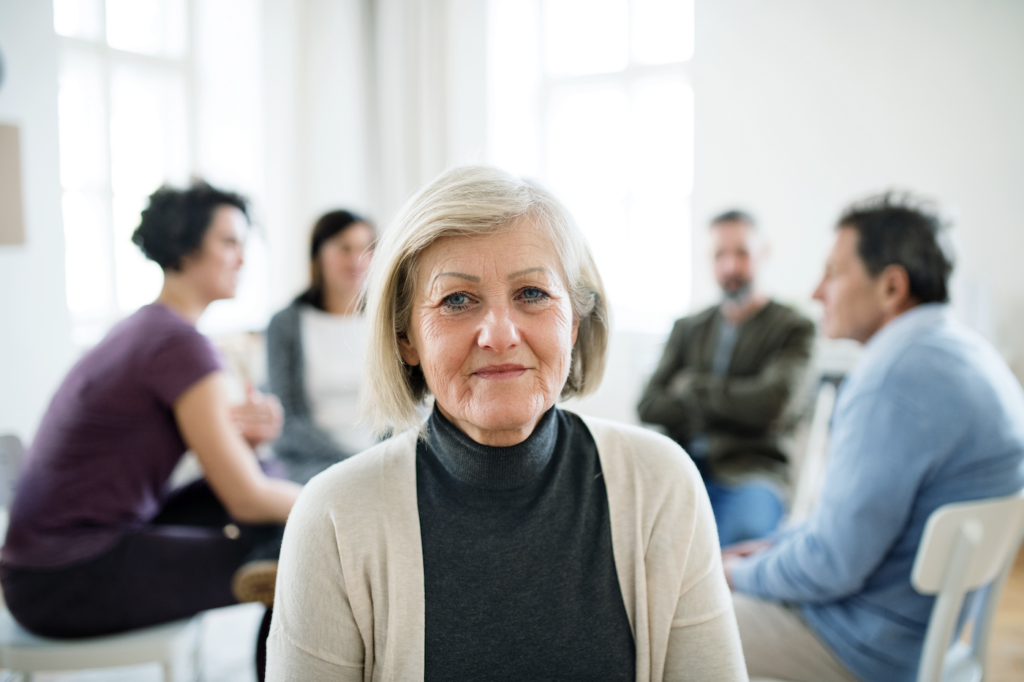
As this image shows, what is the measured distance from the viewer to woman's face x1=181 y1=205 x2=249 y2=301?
1.89 m

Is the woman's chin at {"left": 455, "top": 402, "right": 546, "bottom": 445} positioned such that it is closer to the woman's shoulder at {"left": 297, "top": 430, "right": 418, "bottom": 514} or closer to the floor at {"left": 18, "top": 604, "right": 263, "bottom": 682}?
the woman's shoulder at {"left": 297, "top": 430, "right": 418, "bottom": 514}

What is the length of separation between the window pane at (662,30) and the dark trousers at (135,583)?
168 inches

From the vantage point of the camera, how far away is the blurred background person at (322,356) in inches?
92.9

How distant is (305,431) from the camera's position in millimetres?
2354

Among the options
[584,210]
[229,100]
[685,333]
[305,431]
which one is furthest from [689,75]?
[305,431]

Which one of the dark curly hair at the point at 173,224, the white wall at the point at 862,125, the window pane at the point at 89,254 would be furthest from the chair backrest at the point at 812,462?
the window pane at the point at 89,254

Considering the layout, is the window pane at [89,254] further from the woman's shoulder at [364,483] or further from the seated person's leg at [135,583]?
the woman's shoulder at [364,483]

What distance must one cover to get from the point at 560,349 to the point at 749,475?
1.63 m

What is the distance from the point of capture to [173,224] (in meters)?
1.87

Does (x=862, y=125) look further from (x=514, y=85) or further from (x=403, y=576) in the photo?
(x=403, y=576)

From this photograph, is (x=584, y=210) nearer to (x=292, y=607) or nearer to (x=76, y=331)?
(x=76, y=331)

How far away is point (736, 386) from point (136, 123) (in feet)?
12.5

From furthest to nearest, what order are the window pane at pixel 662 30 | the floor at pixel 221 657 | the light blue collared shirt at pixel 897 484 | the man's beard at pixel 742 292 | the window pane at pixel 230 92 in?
the window pane at pixel 662 30 → the window pane at pixel 230 92 → the man's beard at pixel 742 292 → the floor at pixel 221 657 → the light blue collared shirt at pixel 897 484

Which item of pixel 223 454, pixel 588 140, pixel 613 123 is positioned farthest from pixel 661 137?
pixel 223 454
